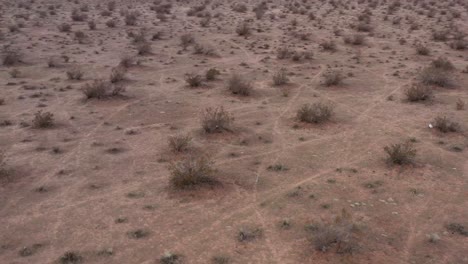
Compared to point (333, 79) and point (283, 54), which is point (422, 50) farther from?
point (333, 79)

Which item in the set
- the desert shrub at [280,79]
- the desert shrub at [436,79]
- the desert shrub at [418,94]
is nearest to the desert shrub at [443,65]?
the desert shrub at [436,79]

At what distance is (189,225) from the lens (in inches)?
340

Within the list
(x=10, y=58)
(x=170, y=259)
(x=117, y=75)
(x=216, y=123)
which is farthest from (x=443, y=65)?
(x=10, y=58)

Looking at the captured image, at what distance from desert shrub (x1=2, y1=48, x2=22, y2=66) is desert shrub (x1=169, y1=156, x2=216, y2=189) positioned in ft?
43.4

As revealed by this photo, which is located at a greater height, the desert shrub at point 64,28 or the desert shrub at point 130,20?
the desert shrub at point 64,28

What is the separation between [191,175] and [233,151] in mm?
2212

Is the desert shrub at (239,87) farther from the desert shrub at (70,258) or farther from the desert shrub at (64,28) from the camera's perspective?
the desert shrub at (64,28)

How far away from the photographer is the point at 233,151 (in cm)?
1188

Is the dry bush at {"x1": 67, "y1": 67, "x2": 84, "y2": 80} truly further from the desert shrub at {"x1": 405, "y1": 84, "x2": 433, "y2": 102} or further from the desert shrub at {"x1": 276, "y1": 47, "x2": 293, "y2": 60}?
the desert shrub at {"x1": 405, "y1": 84, "x2": 433, "y2": 102}

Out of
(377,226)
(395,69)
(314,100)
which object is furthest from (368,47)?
(377,226)

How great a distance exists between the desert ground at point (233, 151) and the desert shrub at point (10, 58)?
65 mm

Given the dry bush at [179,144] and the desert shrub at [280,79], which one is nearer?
the dry bush at [179,144]

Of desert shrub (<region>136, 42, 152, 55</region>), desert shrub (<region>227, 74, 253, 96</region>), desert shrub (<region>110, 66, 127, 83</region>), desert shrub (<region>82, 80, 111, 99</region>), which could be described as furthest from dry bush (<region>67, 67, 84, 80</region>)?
desert shrub (<region>227, 74, 253, 96</region>)

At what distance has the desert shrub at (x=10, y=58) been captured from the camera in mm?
20081
